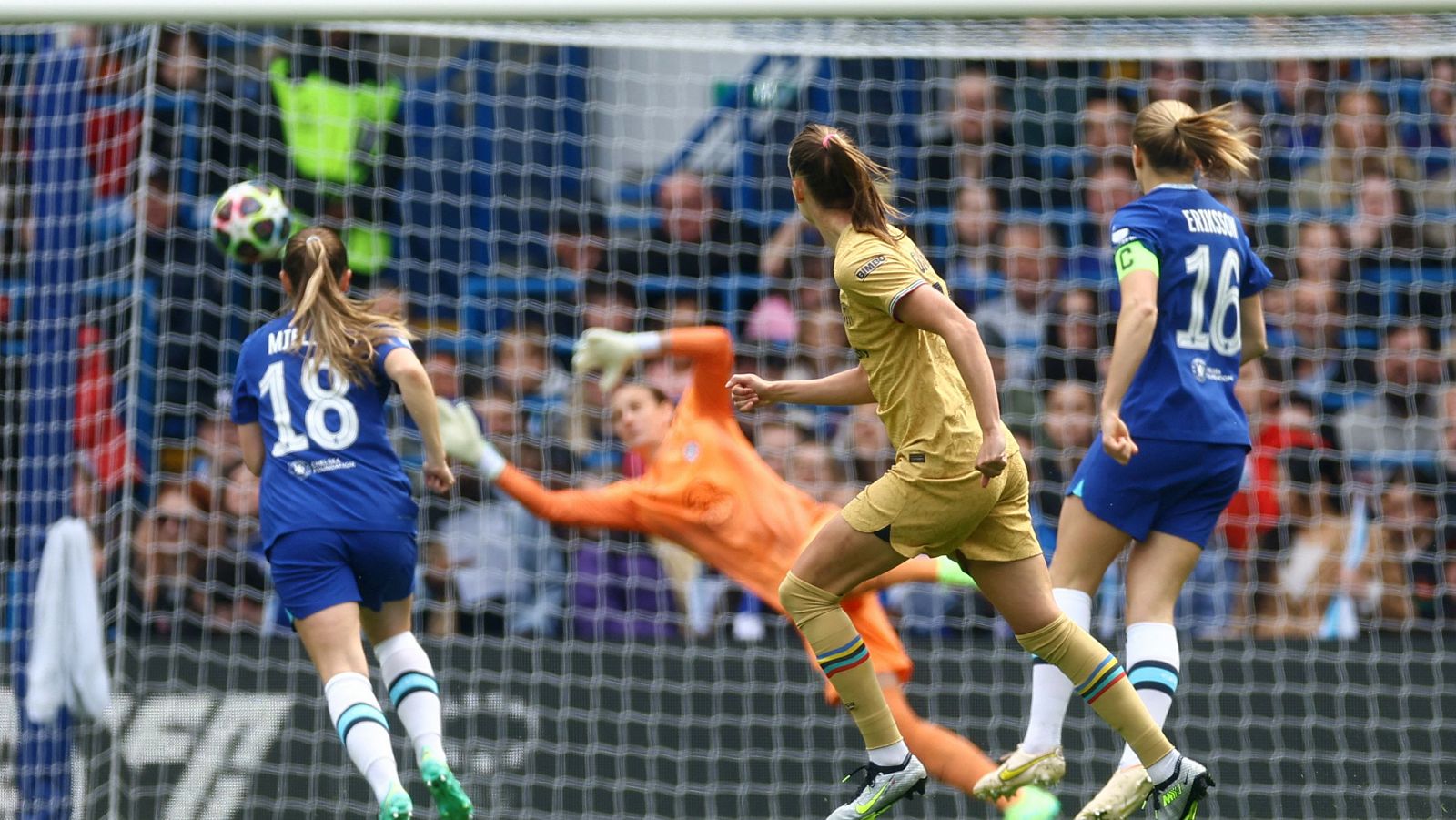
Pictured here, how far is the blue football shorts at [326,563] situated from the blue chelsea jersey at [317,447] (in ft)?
0.10

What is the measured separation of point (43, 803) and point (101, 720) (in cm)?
34

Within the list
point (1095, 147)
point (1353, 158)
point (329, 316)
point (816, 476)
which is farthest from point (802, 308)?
point (329, 316)

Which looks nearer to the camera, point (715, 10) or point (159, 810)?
point (715, 10)

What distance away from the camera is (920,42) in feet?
24.1

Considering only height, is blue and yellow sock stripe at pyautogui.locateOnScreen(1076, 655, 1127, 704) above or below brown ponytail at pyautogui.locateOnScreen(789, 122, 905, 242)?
below

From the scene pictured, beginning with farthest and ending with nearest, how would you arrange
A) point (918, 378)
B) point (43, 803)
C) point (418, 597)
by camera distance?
point (418, 597) → point (43, 803) → point (918, 378)

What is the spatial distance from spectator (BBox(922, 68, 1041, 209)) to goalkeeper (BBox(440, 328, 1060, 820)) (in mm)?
2499

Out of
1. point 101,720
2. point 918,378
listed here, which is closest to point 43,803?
point 101,720

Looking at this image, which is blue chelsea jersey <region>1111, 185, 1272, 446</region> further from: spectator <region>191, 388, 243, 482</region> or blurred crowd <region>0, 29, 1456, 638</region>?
spectator <region>191, 388, 243, 482</region>

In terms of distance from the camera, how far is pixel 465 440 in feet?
20.9

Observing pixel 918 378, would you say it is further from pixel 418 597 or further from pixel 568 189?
pixel 568 189

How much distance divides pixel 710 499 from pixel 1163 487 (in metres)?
2.07

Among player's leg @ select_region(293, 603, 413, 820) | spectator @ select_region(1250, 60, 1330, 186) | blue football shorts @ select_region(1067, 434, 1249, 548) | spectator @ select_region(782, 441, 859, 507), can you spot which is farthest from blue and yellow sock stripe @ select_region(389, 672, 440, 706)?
spectator @ select_region(1250, 60, 1330, 186)

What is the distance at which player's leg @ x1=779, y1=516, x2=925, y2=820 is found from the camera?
4.20m
